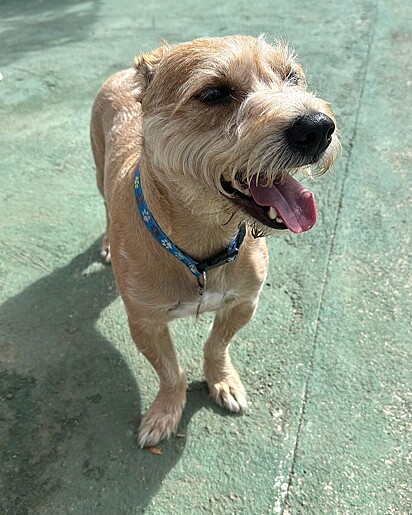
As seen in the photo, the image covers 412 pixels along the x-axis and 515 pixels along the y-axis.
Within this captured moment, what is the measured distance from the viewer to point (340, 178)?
4574 millimetres

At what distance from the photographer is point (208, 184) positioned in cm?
219

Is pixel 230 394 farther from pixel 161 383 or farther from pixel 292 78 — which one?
pixel 292 78

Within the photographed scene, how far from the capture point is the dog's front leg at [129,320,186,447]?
286 centimetres

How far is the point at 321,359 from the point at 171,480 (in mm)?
1181

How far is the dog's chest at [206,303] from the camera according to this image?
2601mm

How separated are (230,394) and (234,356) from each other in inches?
15.5

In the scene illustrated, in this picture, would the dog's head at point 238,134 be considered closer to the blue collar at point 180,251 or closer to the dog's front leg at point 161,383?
the blue collar at point 180,251

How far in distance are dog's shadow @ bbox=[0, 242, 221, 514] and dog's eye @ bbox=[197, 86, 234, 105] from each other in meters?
1.86

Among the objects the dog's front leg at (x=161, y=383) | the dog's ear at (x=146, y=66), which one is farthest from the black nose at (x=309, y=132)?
the dog's front leg at (x=161, y=383)

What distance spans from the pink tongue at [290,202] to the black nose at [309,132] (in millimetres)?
222

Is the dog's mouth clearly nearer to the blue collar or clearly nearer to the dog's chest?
the blue collar

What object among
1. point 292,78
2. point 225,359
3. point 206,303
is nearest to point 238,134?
point 292,78

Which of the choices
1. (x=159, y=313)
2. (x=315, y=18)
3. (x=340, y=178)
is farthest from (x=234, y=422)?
(x=315, y=18)

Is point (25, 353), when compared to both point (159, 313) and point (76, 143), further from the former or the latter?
point (76, 143)
